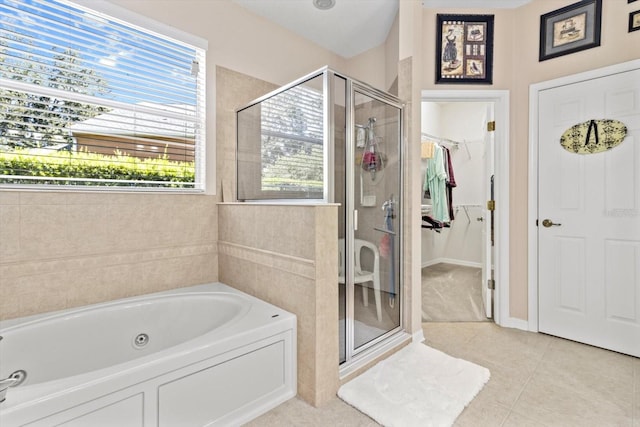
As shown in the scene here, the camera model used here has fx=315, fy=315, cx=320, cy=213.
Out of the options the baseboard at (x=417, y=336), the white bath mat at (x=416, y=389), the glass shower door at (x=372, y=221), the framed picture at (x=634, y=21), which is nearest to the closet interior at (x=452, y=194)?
the baseboard at (x=417, y=336)

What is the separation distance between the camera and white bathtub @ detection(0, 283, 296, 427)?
3.58ft

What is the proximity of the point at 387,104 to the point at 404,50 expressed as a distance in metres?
0.53

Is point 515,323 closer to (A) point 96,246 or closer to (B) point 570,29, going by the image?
(B) point 570,29

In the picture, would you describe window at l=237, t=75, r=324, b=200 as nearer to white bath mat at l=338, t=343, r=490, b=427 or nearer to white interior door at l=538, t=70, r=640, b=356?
white bath mat at l=338, t=343, r=490, b=427

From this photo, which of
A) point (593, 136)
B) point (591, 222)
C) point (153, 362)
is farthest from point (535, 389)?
point (153, 362)

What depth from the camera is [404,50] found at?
2.39 m

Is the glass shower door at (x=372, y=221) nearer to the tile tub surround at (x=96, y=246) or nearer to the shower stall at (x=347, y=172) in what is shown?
the shower stall at (x=347, y=172)

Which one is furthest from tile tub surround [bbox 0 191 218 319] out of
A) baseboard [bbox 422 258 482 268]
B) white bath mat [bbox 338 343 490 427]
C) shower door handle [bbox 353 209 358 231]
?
baseboard [bbox 422 258 482 268]

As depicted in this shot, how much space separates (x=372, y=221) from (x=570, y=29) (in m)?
2.11

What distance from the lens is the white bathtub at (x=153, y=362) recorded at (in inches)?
43.0

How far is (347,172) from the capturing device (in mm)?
1907

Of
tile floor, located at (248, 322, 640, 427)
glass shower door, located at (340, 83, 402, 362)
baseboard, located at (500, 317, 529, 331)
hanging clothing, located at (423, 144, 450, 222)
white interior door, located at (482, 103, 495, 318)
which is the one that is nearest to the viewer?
tile floor, located at (248, 322, 640, 427)

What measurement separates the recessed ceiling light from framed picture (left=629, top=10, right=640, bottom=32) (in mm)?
2056

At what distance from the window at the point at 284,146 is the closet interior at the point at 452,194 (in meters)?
2.51
